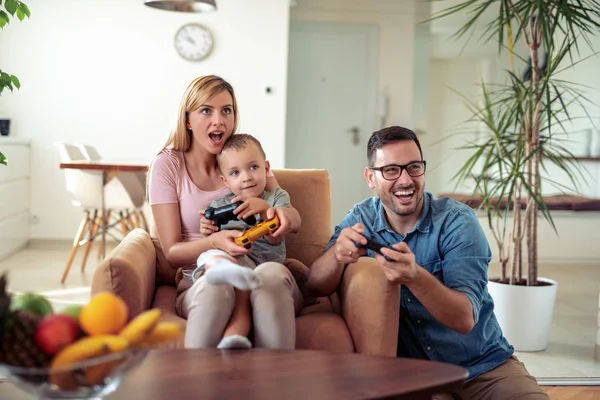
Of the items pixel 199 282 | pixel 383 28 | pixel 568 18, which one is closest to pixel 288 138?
pixel 383 28

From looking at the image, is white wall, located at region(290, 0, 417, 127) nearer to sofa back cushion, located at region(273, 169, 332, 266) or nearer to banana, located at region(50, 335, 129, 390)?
sofa back cushion, located at region(273, 169, 332, 266)

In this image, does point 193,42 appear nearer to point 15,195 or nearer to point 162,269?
point 15,195

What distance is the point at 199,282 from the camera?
5.68 feet

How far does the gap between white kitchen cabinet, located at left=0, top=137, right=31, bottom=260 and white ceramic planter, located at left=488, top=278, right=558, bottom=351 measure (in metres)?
3.70

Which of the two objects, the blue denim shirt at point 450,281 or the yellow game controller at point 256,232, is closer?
the blue denim shirt at point 450,281

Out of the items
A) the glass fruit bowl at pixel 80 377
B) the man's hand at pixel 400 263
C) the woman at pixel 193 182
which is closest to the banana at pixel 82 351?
the glass fruit bowl at pixel 80 377

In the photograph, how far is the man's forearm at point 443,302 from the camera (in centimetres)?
166

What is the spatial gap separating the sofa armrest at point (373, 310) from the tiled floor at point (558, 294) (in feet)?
4.25

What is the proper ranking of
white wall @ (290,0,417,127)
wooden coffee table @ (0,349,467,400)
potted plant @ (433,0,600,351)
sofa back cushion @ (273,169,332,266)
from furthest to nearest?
white wall @ (290,0,417,127)
potted plant @ (433,0,600,351)
sofa back cushion @ (273,169,332,266)
wooden coffee table @ (0,349,467,400)

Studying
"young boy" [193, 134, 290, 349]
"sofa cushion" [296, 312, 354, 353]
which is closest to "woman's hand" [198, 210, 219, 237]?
"young boy" [193, 134, 290, 349]

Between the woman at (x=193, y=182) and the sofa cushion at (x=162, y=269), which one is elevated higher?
the woman at (x=193, y=182)

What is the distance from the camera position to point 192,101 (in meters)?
2.19

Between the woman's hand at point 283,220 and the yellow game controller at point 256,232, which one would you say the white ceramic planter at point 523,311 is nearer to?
the woman's hand at point 283,220

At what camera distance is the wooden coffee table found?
4.01 ft
